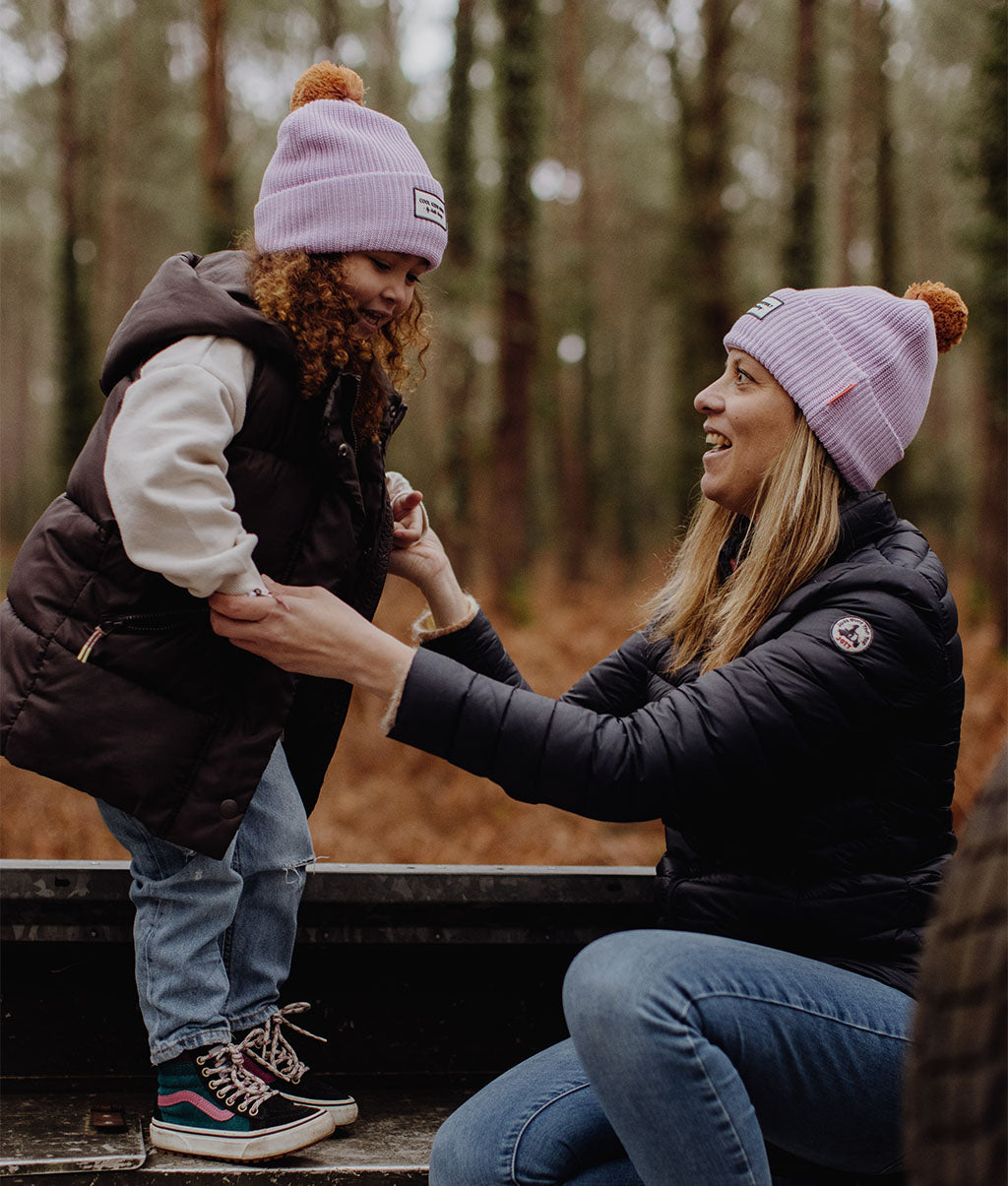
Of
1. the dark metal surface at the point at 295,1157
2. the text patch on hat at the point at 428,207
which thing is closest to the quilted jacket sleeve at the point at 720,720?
the dark metal surface at the point at 295,1157

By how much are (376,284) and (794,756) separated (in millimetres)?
1256

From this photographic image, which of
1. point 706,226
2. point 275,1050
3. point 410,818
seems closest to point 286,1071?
point 275,1050

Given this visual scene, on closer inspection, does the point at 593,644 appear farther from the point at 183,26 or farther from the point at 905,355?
the point at 183,26

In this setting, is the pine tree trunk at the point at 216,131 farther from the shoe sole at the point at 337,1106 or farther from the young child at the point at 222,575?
the shoe sole at the point at 337,1106

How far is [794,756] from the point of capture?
1.86 m

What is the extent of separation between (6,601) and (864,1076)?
174cm

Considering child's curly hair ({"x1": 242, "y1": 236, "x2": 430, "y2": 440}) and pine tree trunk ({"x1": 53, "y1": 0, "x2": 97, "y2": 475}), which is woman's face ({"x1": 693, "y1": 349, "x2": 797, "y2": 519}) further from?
pine tree trunk ({"x1": 53, "y1": 0, "x2": 97, "y2": 475})

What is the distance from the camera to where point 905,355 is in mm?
2232

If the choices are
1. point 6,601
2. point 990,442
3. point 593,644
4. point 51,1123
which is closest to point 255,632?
point 6,601

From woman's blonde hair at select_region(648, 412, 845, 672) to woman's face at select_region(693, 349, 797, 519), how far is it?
36 millimetres

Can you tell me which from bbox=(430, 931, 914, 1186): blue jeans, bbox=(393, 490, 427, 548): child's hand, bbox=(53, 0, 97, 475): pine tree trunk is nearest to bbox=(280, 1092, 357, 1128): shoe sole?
bbox=(430, 931, 914, 1186): blue jeans

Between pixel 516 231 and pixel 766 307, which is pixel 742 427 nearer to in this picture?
pixel 766 307

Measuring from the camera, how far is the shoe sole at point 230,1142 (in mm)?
2082

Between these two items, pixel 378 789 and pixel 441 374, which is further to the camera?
pixel 441 374
